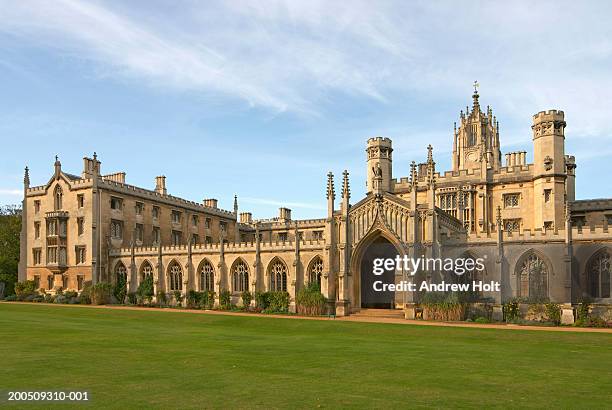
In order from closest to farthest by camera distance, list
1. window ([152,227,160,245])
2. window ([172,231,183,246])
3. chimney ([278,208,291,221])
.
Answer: window ([152,227,160,245])
window ([172,231,183,246])
chimney ([278,208,291,221])

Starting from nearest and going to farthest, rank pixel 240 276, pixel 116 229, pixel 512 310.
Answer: pixel 512 310
pixel 240 276
pixel 116 229

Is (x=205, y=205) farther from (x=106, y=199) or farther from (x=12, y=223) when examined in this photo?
(x=12, y=223)

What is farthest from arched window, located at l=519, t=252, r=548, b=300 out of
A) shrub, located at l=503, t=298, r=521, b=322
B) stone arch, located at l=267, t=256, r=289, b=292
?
stone arch, located at l=267, t=256, r=289, b=292

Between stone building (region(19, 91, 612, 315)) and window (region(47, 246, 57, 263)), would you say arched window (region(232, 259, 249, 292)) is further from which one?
window (region(47, 246, 57, 263))

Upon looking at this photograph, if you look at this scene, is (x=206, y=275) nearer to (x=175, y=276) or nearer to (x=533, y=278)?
(x=175, y=276)

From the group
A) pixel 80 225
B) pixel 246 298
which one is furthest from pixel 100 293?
pixel 246 298

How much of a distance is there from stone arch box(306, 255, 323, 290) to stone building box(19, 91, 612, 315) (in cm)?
10

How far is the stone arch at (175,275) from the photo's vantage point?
51.4 m

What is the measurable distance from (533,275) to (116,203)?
124 feet

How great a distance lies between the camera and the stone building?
36.0 metres

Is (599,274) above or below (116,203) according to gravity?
below

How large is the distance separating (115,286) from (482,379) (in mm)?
44480

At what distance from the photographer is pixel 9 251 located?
62438 mm

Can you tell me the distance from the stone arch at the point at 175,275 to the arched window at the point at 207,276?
88.9 inches
